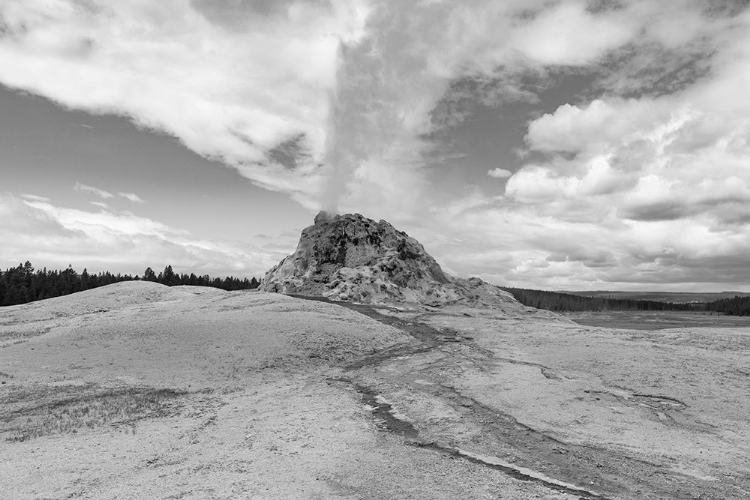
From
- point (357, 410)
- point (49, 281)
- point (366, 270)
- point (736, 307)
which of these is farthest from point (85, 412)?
point (736, 307)

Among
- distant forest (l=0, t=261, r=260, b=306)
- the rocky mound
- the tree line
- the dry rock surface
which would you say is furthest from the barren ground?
the tree line

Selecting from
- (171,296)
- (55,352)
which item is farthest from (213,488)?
(171,296)

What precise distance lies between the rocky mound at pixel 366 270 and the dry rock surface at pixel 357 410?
76.3ft

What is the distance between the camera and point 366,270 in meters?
67.5

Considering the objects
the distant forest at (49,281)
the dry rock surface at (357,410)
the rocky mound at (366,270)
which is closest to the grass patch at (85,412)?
the dry rock surface at (357,410)

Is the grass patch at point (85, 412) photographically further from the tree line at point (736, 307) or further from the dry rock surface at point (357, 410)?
the tree line at point (736, 307)

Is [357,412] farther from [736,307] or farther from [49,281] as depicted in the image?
[736,307]

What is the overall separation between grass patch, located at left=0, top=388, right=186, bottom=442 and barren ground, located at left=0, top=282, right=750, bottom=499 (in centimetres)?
11

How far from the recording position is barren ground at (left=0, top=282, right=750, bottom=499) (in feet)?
35.8

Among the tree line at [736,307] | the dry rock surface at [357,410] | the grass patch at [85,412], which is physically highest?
the tree line at [736,307]

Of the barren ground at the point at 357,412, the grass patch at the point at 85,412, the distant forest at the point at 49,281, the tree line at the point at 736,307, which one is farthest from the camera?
the tree line at the point at 736,307

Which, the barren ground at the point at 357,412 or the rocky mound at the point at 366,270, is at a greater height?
the rocky mound at the point at 366,270

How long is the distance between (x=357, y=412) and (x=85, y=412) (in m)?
10.3

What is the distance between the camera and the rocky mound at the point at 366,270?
64.1m
